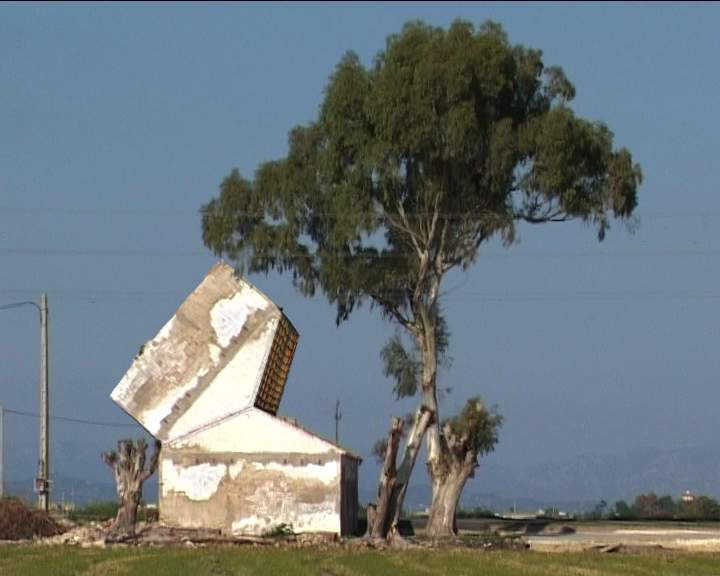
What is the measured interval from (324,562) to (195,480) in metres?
14.2

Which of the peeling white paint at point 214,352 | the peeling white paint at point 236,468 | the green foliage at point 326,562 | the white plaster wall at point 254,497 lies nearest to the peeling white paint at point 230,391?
the peeling white paint at point 214,352

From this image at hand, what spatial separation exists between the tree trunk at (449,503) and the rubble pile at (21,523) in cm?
1187

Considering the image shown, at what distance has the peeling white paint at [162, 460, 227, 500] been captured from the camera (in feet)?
169

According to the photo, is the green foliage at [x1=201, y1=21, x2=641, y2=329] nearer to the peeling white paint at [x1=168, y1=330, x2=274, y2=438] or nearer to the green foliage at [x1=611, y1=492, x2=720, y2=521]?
the peeling white paint at [x1=168, y1=330, x2=274, y2=438]

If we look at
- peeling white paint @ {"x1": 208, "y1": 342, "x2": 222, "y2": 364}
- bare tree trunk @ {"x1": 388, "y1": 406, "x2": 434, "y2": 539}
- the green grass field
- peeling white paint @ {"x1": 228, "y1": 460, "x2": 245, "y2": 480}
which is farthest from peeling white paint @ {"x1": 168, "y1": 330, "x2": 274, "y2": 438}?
the green grass field

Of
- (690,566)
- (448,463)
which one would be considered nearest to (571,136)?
(448,463)

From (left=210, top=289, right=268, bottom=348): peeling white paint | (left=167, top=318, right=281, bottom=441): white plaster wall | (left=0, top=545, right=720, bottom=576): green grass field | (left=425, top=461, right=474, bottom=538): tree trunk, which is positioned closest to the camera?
(left=0, top=545, right=720, bottom=576): green grass field

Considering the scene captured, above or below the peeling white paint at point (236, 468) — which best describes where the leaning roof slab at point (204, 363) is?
above

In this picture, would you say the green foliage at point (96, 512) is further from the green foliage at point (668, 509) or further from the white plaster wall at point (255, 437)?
the green foliage at point (668, 509)

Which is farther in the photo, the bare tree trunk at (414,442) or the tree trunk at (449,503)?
the bare tree trunk at (414,442)

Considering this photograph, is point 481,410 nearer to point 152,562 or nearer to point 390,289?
point 390,289

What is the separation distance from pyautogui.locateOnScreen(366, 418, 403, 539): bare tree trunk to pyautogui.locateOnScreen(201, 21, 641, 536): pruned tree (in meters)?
4.21

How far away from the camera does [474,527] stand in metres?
60.6

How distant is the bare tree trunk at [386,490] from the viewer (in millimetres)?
49500
